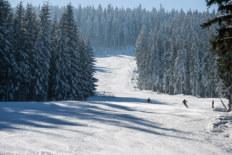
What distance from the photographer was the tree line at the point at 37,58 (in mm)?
43938

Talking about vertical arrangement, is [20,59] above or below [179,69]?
below

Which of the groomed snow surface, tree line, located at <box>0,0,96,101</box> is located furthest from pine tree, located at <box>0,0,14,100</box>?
the groomed snow surface

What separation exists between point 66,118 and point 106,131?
4.36 metres

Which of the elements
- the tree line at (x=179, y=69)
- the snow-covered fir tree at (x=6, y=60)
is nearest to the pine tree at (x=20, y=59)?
the snow-covered fir tree at (x=6, y=60)

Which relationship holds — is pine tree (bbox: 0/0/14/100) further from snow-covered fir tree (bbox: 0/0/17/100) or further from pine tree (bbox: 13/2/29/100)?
pine tree (bbox: 13/2/29/100)

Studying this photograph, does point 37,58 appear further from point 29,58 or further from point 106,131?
point 106,131

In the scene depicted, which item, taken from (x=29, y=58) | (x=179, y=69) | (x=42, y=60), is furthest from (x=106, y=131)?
(x=179, y=69)

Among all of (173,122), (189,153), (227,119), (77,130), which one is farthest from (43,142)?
(227,119)

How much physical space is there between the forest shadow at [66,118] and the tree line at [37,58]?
14.4 m

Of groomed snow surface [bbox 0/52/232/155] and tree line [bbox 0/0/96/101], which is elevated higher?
tree line [bbox 0/0/96/101]

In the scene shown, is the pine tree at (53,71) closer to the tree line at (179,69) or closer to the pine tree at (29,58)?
the pine tree at (29,58)

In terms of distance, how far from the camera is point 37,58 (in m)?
48.6

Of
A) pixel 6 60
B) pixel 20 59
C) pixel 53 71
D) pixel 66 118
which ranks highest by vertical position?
pixel 20 59

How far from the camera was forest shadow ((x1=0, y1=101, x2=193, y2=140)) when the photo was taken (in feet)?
72.4
